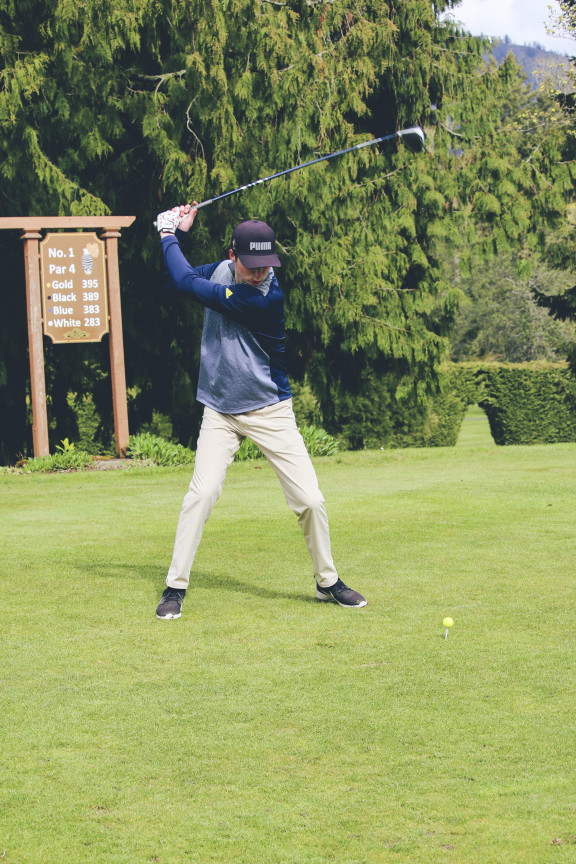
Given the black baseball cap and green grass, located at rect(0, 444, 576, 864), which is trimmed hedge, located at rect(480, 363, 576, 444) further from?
the black baseball cap

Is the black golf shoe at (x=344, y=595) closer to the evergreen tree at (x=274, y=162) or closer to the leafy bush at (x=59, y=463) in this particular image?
the leafy bush at (x=59, y=463)

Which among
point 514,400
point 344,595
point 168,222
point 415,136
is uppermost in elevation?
point 415,136

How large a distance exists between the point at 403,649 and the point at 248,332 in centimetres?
212

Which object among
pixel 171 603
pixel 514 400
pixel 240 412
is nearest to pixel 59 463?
pixel 240 412

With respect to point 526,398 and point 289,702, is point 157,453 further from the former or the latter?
point 289,702

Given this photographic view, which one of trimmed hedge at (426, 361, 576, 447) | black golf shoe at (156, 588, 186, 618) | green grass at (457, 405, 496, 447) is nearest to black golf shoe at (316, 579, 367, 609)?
black golf shoe at (156, 588, 186, 618)

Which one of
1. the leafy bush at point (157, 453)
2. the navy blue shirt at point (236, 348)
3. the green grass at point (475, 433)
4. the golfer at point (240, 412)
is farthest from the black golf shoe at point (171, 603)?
the green grass at point (475, 433)

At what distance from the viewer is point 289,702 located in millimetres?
4645

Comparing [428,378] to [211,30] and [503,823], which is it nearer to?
[211,30]

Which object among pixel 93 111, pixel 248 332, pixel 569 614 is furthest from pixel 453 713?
pixel 93 111

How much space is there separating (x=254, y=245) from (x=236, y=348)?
66cm

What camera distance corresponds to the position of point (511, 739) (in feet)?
13.6

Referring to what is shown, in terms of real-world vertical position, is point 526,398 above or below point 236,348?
below

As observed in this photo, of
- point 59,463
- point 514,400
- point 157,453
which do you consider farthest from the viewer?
point 514,400
